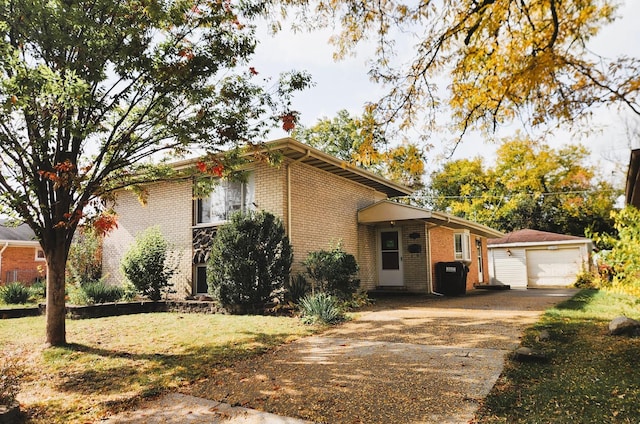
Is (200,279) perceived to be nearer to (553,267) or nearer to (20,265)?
(20,265)

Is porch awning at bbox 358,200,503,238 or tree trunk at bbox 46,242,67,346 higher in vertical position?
porch awning at bbox 358,200,503,238

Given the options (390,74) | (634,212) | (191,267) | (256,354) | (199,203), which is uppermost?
(390,74)

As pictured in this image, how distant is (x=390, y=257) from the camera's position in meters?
15.6

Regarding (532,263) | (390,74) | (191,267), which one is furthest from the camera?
(532,263)

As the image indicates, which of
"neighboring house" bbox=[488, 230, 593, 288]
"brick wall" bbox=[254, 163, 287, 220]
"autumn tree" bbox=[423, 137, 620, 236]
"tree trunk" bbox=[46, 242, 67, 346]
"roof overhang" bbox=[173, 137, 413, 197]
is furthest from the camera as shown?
"autumn tree" bbox=[423, 137, 620, 236]

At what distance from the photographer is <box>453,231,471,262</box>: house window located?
1827 centimetres

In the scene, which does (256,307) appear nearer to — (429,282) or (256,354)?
(256,354)

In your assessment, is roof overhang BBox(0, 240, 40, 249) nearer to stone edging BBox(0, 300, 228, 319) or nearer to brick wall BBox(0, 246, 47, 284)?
brick wall BBox(0, 246, 47, 284)

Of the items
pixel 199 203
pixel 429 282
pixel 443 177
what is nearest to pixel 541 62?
pixel 199 203

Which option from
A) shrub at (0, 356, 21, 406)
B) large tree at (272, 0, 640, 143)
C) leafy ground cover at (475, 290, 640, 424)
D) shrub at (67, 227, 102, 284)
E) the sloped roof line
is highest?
large tree at (272, 0, 640, 143)

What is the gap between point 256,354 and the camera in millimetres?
6035

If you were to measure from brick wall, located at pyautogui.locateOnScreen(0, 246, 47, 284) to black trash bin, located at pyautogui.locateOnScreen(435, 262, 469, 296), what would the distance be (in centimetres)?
1796

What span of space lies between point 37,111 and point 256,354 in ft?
14.9

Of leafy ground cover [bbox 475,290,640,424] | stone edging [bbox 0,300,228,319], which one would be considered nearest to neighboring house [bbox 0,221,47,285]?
stone edging [bbox 0,300,228,319]
